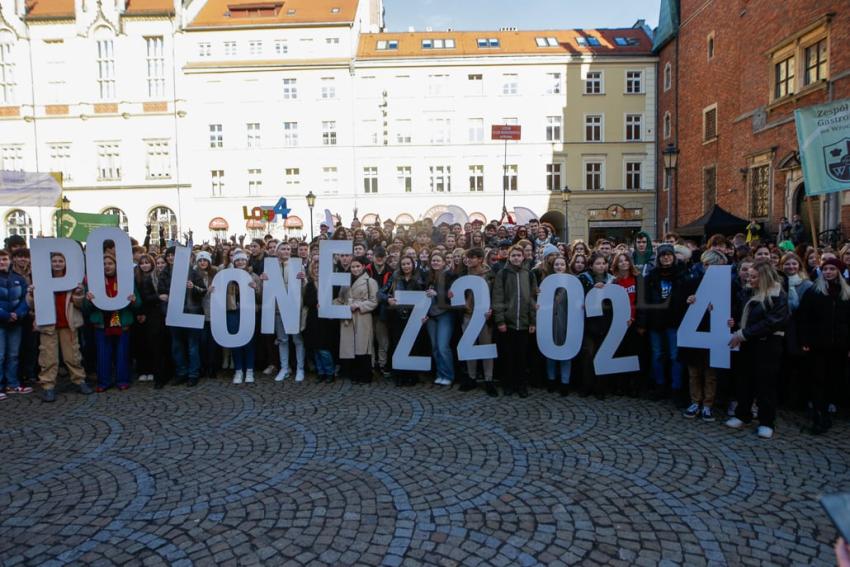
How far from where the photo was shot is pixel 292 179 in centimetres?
3944

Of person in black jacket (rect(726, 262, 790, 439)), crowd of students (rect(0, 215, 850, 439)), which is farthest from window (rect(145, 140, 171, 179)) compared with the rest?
person in black jacket (rect(726, 262, 790, 439))

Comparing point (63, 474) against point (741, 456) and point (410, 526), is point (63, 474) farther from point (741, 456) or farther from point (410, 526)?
point (741, 456)

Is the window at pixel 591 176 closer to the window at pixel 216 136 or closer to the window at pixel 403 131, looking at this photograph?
the window at pixel 403 131

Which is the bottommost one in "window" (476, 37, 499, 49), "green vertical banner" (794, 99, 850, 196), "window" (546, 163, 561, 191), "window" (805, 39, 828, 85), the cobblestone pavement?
the cobblestone pavement

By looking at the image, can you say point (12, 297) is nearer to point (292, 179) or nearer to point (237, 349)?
point (237, 349)

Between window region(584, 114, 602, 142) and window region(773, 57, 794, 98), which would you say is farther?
window region(584, 114, 602, 142)

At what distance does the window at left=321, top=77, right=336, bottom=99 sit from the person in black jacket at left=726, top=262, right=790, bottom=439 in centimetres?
3762

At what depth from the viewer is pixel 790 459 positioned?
497cm

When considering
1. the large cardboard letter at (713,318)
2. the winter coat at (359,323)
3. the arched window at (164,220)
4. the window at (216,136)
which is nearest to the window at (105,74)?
the window at (216,136)

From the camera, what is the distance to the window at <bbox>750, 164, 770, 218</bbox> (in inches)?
868

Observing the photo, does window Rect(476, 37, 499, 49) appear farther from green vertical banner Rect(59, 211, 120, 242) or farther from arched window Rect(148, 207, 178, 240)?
green vertical banner Rect(59, 211, 120, 242)

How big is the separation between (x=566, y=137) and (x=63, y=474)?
128 feet

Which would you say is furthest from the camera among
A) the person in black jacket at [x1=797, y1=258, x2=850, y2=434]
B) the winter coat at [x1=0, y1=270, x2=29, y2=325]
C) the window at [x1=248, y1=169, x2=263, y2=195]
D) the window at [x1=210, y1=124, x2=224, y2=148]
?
the window at [x1=210, y1=124, x2=224, y2=148]

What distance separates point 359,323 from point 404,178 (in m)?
32.8
